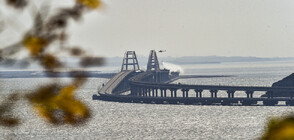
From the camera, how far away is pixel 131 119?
4082 inches

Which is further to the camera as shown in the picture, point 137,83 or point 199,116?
point 137,83

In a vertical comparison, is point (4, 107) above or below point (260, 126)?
above

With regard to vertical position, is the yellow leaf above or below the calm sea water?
above

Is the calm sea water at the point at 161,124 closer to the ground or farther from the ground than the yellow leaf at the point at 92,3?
closer to the ground

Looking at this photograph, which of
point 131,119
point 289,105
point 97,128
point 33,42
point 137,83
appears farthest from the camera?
point 137,83

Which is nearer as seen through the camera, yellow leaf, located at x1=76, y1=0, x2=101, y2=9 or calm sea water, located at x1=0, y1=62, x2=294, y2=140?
yellow leaf, located at x1=76, y1=0, x2=101, y2=9

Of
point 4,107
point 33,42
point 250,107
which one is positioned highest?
point 33,42

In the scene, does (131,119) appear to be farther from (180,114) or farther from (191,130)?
(191,130)

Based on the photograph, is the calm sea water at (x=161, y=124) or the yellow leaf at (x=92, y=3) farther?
the calm sea water at (x=161, y=124)

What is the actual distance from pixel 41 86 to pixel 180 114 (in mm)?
106495

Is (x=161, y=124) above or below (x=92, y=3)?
below

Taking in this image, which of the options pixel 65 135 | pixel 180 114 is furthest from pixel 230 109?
pixel 65 135

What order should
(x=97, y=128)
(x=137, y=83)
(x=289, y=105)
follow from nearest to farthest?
1. (x=97, y=128)
2. (x=289, y=105)
3. (x=137, y=83)

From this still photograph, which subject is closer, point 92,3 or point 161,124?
point 92,3
